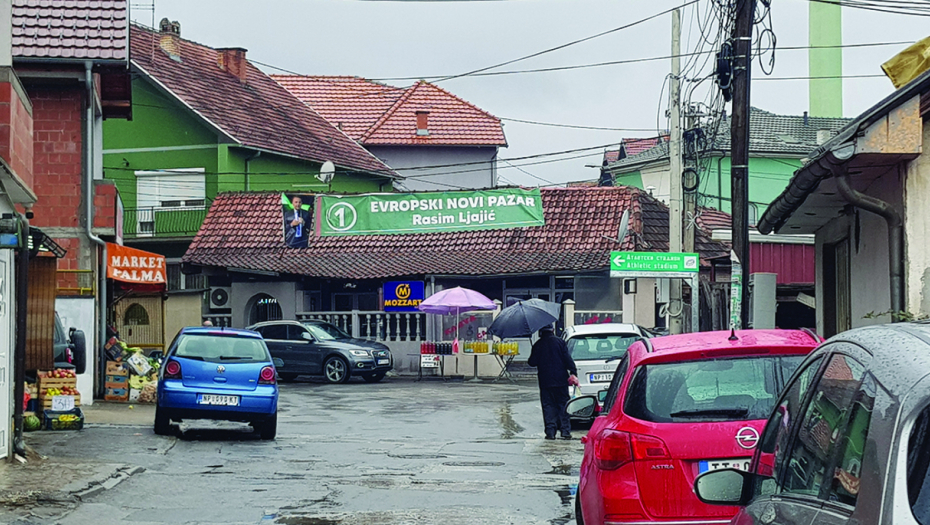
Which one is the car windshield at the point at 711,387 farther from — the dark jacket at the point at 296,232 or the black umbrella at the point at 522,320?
the dark jacket at the point at 296,232

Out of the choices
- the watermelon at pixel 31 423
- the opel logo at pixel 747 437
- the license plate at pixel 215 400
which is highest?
the opel logo at pixel 747 437

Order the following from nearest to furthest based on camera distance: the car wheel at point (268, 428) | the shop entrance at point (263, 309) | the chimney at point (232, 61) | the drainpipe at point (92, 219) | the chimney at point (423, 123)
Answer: the car wheel at point (268, 428)
the drainpipe at point (92, 219)
the shop entrance at point (263, 309)
the chimney at point (232, 61)
the chimney at point (423, 123)

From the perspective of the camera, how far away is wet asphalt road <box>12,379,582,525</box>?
10.8 metres

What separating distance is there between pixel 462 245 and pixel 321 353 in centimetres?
701

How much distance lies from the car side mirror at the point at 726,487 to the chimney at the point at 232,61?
45457 mm

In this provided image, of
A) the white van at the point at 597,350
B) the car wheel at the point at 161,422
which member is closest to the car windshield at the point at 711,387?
the car wheel at the point at 161,422

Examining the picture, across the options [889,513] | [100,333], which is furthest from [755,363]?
A: [100,333]

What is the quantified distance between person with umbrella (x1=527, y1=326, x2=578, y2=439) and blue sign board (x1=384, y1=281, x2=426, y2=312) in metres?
18.0

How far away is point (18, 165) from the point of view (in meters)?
15.5

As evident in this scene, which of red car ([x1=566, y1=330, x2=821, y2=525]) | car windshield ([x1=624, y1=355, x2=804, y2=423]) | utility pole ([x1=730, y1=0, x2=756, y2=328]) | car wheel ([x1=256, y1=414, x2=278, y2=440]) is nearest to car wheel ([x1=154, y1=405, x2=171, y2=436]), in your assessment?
car wheel ([x1=256, y1=414, x2=278, y2=440])

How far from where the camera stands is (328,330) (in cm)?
3312

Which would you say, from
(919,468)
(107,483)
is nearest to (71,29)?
(107,483)

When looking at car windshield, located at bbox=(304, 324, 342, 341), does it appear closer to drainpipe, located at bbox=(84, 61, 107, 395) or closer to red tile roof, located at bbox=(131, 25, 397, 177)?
drainpipe, located at bbox=(84, 61, 107, 395)

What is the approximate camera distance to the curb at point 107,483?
11.6 meters
